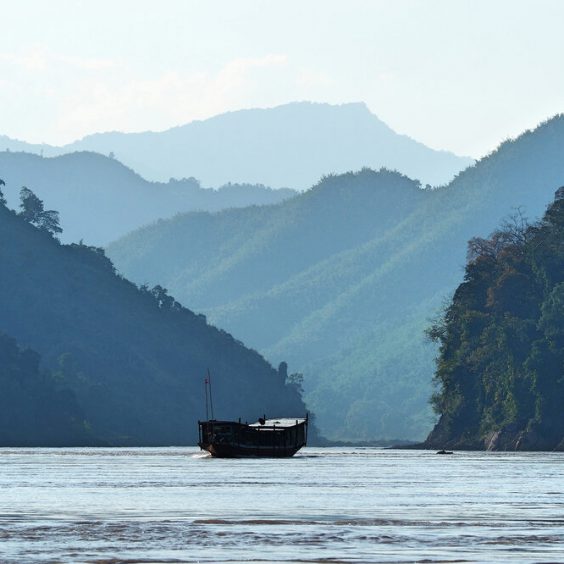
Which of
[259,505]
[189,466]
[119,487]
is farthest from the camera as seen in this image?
[189,466]

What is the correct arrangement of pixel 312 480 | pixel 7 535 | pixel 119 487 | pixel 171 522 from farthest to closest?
pixel 312 480, pixel 119 487, pixel 171 522, pixel 7 535

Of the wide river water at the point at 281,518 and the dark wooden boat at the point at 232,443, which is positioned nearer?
the wide river water at the point at 281,518

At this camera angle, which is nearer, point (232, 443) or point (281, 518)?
point (281, 518)

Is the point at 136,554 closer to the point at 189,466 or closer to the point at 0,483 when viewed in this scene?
the point at 0,483

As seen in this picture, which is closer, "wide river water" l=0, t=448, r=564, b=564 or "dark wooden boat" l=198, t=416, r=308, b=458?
"wide river water" l=0, t=448, r=564, b=564

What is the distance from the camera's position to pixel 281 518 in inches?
2908

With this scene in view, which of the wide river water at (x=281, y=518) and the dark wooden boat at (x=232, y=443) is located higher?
the dark wooden boat at (x=232, y=443)

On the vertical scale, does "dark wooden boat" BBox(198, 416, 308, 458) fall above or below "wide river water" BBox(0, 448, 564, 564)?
above

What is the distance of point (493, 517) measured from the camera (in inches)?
2948

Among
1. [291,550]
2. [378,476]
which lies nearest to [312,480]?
[378,476]

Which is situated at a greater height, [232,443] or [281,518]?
[232,443]

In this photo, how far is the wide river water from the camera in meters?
57.9

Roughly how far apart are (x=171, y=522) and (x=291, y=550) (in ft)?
43.8

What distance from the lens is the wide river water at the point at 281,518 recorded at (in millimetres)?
57875
